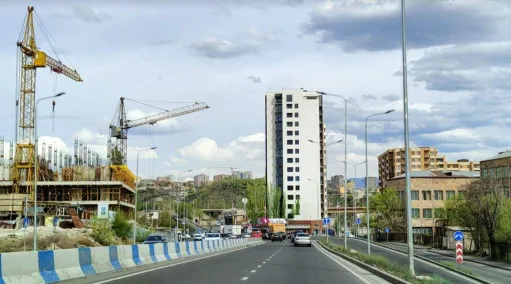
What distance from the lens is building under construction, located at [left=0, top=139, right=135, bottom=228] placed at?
98.7 meters

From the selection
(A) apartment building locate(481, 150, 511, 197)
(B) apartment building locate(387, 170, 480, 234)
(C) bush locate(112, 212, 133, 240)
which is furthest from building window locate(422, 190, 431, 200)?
(C) bush locate(112, 212, 133, 240)

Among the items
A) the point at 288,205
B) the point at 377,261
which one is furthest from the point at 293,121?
the point at 377,261

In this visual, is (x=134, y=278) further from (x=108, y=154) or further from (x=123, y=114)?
(x=123, y=114)

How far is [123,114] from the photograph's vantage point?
486 ft

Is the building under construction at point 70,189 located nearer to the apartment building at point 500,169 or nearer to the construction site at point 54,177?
the construction site at point 54,177

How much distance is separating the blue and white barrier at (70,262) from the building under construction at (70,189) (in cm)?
6712

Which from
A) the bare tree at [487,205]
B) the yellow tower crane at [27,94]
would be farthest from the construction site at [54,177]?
the bare tree at [487,205]

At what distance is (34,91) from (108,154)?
4016 cm

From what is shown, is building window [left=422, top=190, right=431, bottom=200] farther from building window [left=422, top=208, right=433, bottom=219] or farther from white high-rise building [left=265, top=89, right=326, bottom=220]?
white high-rise building [left=265, top=89, right=326, bottom=220]

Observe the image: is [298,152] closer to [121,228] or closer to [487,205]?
[121,228]

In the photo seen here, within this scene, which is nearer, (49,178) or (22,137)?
(22,137)

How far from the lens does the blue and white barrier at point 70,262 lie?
15.6 meters

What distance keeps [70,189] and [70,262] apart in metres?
97.3

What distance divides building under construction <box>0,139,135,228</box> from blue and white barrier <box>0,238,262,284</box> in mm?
67116
